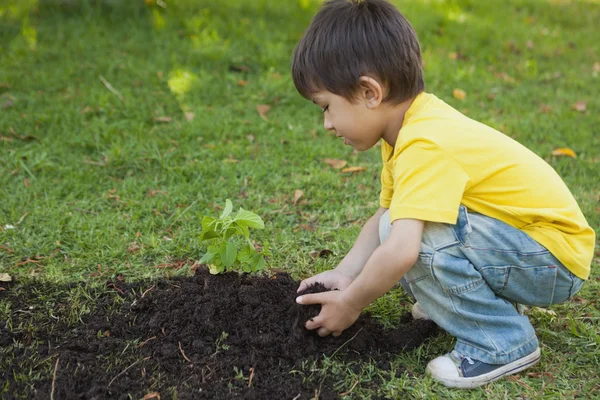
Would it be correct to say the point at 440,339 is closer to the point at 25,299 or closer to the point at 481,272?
the point at 481,272

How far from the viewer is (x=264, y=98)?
16.6 ft

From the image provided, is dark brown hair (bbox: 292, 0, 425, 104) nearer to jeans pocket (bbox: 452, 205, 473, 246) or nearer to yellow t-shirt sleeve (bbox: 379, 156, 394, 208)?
yellow t-shirt sleeve (bbox: 379, 156, 394, 208)

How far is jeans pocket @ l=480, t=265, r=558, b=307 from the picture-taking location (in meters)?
2.27

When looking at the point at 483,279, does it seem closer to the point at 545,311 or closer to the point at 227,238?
the point at 545,311

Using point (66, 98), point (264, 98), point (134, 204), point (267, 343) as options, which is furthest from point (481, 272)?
point (66, 98)

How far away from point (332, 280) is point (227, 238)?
18.2 inches

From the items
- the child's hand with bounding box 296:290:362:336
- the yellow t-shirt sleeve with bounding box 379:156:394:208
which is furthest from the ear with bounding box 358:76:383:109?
the child's hand with bounding box 296:290:362:336

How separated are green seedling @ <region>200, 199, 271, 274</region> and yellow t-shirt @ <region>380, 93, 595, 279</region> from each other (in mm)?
622

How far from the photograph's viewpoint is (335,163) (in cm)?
418

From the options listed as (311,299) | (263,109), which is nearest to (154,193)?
(263,109)

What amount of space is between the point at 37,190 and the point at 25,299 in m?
1.19

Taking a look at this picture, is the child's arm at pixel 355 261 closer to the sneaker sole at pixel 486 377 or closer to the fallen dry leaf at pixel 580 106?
the sneaker sole at pixel 486 377

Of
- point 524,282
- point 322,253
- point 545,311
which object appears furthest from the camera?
point 322,253

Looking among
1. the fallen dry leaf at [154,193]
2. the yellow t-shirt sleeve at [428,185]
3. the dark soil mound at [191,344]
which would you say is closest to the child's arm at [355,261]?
the dark soil mound at [191,344]
